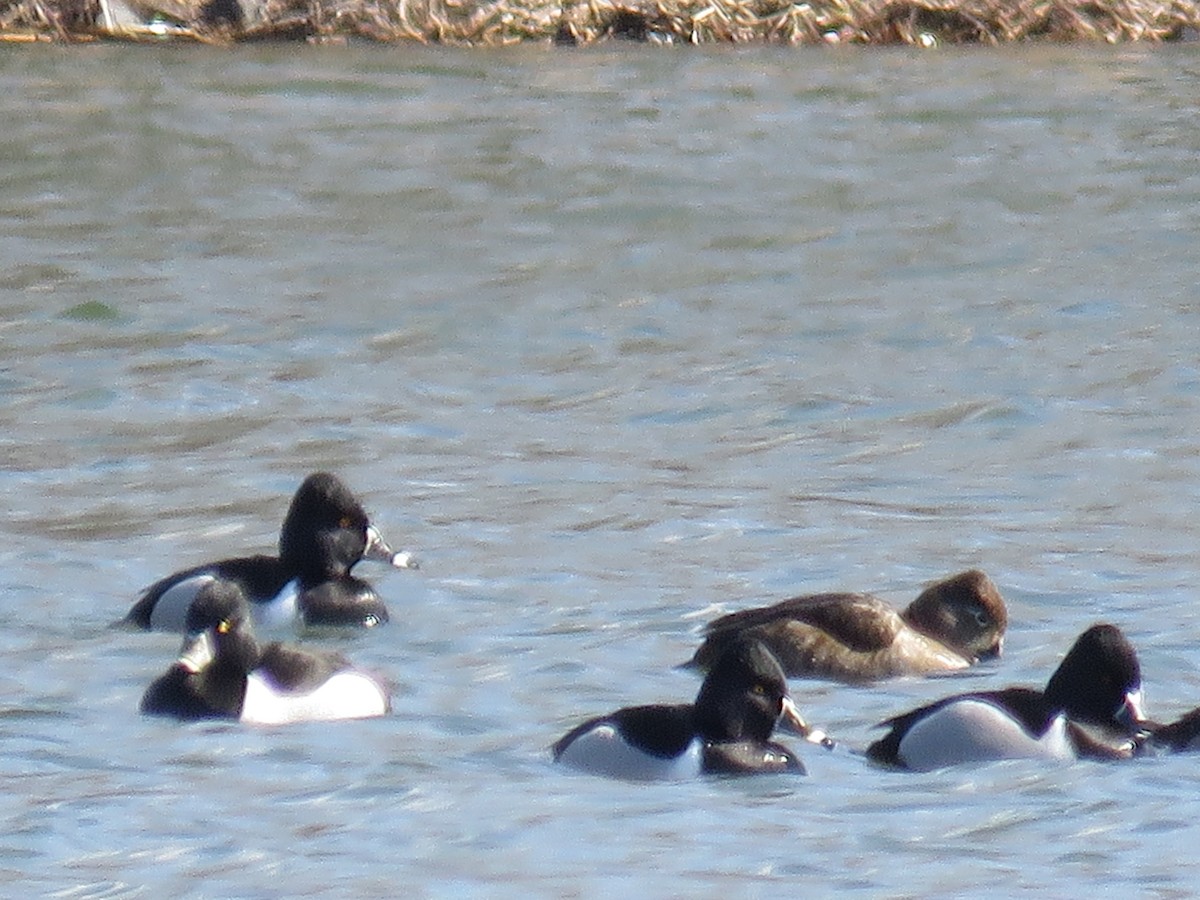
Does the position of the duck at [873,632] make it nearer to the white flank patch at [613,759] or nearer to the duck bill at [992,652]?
the duck bill at [992,652]

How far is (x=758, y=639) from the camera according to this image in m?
8.26

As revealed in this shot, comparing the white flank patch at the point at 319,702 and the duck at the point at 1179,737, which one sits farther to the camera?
the white flank patch at the point at 319,702

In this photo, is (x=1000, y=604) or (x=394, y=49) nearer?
(x=1000, y=604)

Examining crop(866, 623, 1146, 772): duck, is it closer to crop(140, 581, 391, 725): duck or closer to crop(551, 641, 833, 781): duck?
crop(551, 641, 833, 781): duck

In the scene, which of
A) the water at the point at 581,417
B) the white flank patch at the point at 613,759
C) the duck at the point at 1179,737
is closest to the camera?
the water at the point at 581,417

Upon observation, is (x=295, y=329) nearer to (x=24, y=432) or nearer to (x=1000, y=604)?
(x=24, y=432)

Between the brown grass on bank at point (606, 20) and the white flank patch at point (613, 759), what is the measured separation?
15182 millimetres

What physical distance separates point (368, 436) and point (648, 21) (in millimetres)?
11100

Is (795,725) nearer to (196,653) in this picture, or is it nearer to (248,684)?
(248,684)

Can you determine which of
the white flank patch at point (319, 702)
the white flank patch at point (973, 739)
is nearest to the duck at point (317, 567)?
the white flank patch at point (319, 702)

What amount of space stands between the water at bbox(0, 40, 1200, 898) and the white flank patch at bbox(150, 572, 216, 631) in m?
0.14

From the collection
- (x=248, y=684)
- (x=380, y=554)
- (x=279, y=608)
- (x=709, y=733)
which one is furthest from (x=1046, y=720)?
(x=279, y=608)

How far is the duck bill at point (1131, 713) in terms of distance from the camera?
8312 millimetres

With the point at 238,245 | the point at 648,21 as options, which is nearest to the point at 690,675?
the point at 238,245
